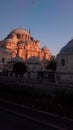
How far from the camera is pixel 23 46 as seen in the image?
6631 centimetres

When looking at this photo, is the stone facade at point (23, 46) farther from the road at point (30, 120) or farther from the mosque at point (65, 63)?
the road at point (30, 120)

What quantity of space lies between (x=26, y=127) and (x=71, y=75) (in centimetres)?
2735

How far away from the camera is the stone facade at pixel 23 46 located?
6606cm

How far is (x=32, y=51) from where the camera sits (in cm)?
6756

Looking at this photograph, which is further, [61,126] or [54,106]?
[54,106]

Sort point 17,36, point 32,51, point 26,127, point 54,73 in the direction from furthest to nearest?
point 17,36
point 32,51
point 54,73
point 26,127

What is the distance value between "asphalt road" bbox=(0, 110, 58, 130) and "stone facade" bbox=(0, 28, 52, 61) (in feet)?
173

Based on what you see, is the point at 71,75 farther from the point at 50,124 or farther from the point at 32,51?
the point at 32,51

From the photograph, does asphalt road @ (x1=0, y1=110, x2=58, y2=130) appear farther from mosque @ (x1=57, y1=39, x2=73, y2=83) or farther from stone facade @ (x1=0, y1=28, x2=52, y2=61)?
stone facade @ (x1=0, y1=28, x2=52, y2=61)

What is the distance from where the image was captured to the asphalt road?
27.3 ft

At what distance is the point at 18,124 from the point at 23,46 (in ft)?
190

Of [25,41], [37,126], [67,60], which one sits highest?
[25,41]

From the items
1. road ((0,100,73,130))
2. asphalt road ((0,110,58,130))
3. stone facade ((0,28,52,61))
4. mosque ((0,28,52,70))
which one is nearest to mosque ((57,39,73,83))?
mosque ((0,28,52,70))

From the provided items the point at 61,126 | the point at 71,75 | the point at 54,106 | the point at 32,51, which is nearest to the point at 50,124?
the point at 61,126
